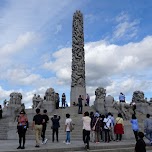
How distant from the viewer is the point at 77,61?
35.8 metres

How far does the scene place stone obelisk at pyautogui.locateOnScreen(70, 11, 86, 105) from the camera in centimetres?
3500

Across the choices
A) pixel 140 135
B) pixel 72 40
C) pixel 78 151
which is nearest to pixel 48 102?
pixel 72 40

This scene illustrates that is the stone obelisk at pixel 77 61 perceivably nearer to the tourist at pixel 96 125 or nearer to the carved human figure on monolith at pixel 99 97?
the carved human figure on monolith at pixel 99 97

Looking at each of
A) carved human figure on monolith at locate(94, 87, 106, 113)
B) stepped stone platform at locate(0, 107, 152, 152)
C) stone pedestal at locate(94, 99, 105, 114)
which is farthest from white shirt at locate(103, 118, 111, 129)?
carved human figure on monolith at locate(94, 87, 106, 113)

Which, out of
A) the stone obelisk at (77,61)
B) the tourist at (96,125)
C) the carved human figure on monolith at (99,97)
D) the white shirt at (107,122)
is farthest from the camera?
the stone obelisk at (77,61)

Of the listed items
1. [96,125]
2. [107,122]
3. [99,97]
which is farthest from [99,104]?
[96,125]

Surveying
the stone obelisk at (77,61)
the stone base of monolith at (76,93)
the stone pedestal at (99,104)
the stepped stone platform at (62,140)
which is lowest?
the stepped stone platform at (62,140)

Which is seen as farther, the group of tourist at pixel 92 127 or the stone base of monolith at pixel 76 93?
the stone base of monolith at pixel 76 93

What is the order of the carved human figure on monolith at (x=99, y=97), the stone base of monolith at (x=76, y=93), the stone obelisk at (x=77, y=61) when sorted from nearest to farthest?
the carved human figure on monolith at (x=99, y=97), the stone base of monolith at (x=76, y=93), the stone obelisk at (x=77, y=61)

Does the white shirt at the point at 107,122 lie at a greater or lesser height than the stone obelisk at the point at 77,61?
lesser

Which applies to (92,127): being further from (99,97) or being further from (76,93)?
(76,93)

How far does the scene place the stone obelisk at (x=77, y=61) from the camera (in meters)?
35.0

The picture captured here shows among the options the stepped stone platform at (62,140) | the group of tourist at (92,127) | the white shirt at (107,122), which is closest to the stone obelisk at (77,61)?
the stepped stone platform at (62,140)

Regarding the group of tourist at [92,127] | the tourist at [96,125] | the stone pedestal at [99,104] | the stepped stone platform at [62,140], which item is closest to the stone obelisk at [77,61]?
the stepped stone platform at [62,140]
